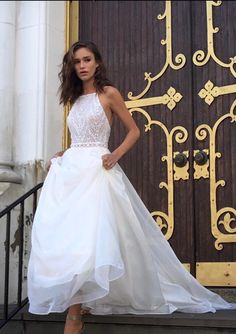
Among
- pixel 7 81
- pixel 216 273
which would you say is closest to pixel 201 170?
pixel 216 273

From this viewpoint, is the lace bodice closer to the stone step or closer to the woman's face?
the woman's face

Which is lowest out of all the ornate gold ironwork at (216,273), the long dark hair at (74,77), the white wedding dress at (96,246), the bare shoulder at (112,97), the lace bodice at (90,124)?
the ornate gold ironwork at (216,273)

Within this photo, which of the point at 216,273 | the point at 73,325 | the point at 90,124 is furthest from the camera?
the point at 216,273

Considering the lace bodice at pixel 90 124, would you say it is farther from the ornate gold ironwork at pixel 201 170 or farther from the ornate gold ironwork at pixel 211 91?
the ornate gold ironwork at pixel 211 91

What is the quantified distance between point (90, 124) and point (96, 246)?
0.88 m

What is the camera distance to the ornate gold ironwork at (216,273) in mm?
4965

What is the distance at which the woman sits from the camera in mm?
3520

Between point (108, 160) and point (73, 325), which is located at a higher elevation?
point (108, 160)

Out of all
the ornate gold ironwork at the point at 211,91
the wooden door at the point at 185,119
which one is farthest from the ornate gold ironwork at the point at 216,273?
the ornate gold ironwork at the point at 211,91

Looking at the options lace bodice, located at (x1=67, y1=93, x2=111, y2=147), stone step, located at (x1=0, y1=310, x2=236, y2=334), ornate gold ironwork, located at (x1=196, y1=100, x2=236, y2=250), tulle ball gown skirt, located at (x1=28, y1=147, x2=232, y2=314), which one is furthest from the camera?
ornate gold ironwork, located at (x1=196, y1=100, x2=236, y2=250)

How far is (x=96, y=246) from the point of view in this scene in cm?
354

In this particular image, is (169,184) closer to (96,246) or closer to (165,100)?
(165,100)

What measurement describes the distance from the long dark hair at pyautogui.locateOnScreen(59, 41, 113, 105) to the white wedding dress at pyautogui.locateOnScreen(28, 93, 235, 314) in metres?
0.08

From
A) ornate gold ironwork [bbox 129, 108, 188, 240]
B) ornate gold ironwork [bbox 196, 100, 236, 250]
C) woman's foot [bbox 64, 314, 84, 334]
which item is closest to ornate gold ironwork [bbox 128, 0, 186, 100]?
ornate gold ironwork [bbox 129, 108, 188, 240]
